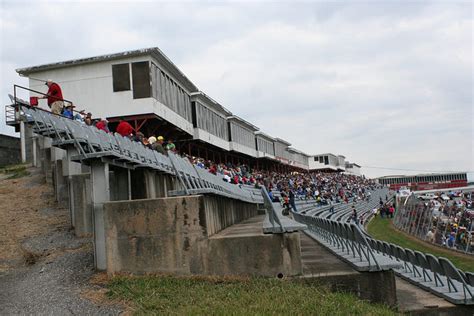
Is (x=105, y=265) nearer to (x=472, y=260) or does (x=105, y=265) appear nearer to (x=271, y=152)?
(x=472, y=260)

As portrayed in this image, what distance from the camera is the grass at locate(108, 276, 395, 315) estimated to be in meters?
6.85

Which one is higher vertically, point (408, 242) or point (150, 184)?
point (150, 184)

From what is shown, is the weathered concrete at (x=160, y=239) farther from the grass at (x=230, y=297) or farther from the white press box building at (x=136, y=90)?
the white press box building at (x=136, y=90)

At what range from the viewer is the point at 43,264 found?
10805mm

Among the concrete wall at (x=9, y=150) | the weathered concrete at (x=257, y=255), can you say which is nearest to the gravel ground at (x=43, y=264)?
the weathered concrete at (x=257, y=255)

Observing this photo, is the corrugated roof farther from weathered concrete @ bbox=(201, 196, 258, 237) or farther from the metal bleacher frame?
the metal bleacher frame

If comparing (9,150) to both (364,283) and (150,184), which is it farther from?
(364,283)

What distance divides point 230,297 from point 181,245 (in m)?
1.81

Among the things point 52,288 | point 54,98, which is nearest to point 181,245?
point 52,288

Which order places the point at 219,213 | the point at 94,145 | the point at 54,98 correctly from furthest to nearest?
the point at 54,98, the point at 219,213, the point at 94,145

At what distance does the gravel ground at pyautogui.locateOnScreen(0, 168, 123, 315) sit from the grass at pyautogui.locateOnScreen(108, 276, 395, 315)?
0.47m

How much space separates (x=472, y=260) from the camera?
2072 centimetres

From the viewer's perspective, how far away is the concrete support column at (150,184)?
12.3 metres

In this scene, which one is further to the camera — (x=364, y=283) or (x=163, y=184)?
(x=163, y=184)
